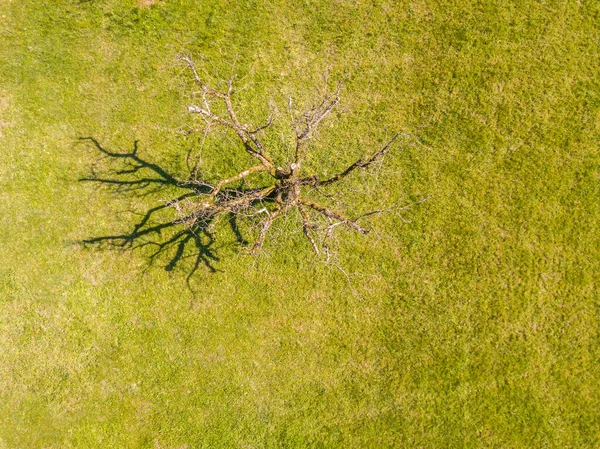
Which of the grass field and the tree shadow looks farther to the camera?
the tree shadow

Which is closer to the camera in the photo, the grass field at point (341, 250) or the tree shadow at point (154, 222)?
the grass field at point (341, 250)

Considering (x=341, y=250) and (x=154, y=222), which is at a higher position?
(x=154, y=222)

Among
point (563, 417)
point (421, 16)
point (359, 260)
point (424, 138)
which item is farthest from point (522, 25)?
point (563, 417)
